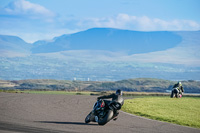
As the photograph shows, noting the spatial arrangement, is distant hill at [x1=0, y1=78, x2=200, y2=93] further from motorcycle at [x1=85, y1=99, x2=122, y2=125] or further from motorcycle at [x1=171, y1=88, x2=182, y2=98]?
motorcycle at [x1=85, y1=99, x2=122, y2=125]

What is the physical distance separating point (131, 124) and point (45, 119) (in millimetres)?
4125

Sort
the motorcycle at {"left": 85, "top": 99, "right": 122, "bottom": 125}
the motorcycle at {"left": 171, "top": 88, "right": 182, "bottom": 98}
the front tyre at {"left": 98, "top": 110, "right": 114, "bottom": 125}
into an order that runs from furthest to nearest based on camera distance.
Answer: the motorcycle at {"left": 171, "top": 88, "right": 182, "bottom": 98}
the motorcycle at {"left": 85, "top": 99, "right": 122, "bottom": 125}
the front tyre at {"left": 98, "top": 110, "right": 114, "bottom": 125}

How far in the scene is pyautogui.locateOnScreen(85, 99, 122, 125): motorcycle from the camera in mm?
18125

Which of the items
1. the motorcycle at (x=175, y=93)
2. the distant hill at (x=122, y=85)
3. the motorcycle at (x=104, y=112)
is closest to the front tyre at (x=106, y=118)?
the motorcycle at (x=104, y=112)

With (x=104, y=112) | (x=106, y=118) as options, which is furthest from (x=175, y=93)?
(x=106, y=118)

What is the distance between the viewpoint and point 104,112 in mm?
18625

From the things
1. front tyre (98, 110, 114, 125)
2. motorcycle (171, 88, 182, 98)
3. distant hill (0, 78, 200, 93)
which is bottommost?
front tyre (98, 110, 114, 125)

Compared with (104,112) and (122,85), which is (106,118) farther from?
(122,85)

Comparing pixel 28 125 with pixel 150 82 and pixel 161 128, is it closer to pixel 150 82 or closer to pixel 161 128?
pixel 161 128

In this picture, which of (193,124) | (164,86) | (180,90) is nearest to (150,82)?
(164,86)

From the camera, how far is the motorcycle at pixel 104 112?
59.5ft

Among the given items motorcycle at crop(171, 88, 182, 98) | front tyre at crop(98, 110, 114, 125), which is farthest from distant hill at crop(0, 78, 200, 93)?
front tyre at crop(98, 110, 114, 125)

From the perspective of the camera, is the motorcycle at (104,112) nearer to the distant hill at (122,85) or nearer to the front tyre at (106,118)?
the front tyre at (106,118)

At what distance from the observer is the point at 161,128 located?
17.9m
